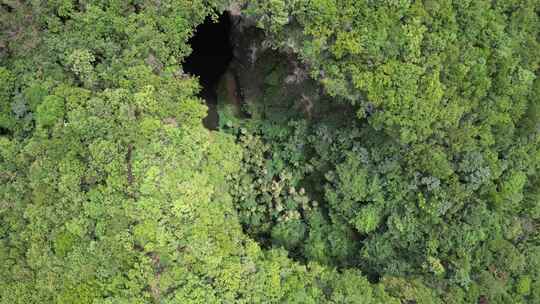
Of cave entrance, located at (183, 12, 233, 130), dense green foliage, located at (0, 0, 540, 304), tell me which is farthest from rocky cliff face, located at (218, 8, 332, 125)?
cave entrance, located at (183, 12, 233, 130)

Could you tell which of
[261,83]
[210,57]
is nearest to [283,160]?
[261,83]

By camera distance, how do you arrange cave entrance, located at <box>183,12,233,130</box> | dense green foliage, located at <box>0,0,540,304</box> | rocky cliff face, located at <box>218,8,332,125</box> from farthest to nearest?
1. cave entrance, located at <box>183,12,233,130</box>
2. rocky cliff face, located at <box>218,8,332,125</box>
3. dense green foliage, located at <box>0,0,540,304</box>

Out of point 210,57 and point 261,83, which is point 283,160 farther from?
point 210,57

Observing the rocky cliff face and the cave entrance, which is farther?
the cave entrance

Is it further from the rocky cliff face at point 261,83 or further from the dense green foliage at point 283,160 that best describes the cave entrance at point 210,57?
the dense green foliage at point 283,160

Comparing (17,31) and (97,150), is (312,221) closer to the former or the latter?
(97,150)

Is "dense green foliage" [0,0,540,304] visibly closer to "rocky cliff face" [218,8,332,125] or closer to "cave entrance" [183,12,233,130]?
"rocky cliff face" [218,8,332,125]

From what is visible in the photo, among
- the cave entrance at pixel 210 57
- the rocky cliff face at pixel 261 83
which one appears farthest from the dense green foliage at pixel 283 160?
the cave entrance at pixel 210 57

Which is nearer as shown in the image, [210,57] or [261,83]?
[261,83]
